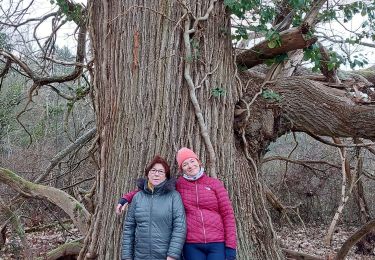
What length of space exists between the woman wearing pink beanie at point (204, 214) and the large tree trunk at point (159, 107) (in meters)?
0.25

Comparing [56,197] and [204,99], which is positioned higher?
[204,99]

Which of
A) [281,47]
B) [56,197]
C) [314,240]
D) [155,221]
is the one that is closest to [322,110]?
[281,47]

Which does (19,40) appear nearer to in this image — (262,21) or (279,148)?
(262,21)

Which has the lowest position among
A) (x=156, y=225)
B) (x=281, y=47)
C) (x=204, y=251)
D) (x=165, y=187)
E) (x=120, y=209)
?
(x=204, y=251)

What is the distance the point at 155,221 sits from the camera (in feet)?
10.9

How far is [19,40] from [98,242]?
3886 mm

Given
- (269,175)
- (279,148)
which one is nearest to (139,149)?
(269,175)

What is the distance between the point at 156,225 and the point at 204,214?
0.33 m

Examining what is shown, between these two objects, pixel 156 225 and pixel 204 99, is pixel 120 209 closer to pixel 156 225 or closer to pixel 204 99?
pixel 156 225

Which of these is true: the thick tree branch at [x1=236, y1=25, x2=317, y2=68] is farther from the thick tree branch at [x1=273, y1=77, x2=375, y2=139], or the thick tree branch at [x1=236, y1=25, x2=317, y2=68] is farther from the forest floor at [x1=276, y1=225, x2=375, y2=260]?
the forest floor at [x1=276, y1=225, x2=375, y2=260]

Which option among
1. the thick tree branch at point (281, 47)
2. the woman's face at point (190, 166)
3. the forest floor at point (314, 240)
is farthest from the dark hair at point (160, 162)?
the forest floor at point (314, 240)

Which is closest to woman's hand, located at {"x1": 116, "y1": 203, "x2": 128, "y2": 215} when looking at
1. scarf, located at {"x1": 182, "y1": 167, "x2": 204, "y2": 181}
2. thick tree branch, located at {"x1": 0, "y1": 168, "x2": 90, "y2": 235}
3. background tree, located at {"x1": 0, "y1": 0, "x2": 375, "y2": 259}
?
background tree, located at {"x1": 0, "y1": 0, "x2": 375, "y2": 259}

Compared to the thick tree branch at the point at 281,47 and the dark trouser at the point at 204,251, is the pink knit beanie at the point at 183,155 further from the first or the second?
the thick tree branch at the point at 281,47

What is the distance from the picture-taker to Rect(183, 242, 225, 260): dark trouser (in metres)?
3.30
